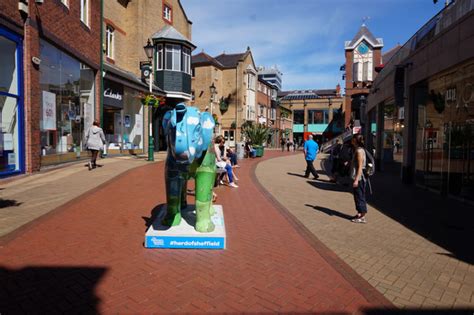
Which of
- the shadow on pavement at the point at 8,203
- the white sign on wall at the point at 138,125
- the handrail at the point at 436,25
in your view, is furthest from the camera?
the white sign on wall at the point at 138,125

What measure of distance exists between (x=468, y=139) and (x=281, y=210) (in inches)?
213

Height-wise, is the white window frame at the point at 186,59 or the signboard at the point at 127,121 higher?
the white window frame at the point at 186,59

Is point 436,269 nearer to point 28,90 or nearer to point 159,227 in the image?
point 159,227

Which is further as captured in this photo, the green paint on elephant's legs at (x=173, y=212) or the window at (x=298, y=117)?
the window at (x=298, y=117)

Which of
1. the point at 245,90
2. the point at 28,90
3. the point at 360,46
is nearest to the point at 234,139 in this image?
the point at 245,90

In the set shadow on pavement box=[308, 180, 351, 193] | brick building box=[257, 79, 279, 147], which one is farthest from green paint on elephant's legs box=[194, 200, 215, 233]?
brick building box=[257, 79, 279, 147]

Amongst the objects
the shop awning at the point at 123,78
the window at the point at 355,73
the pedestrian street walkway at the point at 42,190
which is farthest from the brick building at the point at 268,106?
the pedestrian street walkway at the point at 42,190

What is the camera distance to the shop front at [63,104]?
1139 centimetres

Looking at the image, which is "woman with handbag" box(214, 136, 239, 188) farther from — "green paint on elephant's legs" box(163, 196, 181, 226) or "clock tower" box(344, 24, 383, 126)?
"clock tower" box(344, 24, 383, 126)

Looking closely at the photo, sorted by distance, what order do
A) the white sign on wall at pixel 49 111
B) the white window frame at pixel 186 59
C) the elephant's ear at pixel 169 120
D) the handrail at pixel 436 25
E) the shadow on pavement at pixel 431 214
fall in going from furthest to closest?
the white window frame at pixel 186 59, the white sign on wall at pixel 49 111, the handrail at pixel 436 25, the shadow on pavement at pixel 431 214, the elephant's ear at pixel 169 120

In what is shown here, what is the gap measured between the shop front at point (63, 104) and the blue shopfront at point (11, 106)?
1235 millimetres

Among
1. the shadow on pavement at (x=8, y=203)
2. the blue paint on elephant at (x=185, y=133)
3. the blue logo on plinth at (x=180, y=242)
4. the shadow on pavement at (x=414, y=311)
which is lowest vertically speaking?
the shadow on pavement at (x=414, y=311)

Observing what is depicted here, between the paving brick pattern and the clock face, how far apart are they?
36704 millimetres

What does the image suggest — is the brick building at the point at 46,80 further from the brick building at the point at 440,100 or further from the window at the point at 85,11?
the brick building at the point at 440,100
